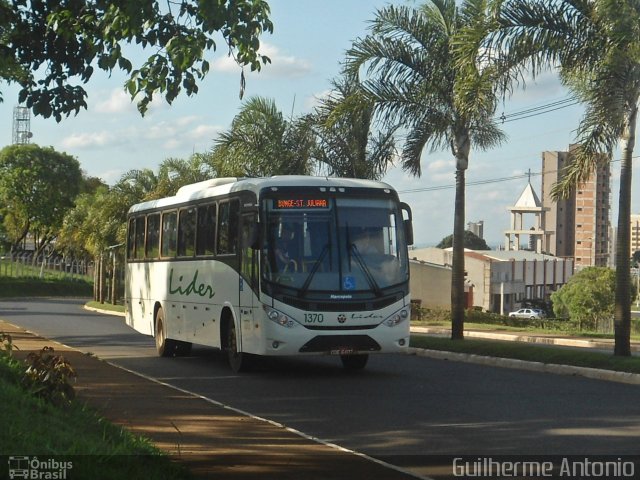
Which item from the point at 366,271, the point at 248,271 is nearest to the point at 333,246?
the point at 366,271

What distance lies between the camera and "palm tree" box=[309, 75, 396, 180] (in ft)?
91.7

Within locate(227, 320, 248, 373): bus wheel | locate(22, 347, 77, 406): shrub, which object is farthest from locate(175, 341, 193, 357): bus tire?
locate(22, 347, 77, 406): shrub

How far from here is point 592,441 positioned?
10.9 metres

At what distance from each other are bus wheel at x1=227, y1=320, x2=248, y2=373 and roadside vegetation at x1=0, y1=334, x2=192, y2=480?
6309 millimetres

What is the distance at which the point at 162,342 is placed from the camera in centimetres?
2381

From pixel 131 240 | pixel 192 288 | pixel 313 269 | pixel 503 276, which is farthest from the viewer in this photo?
pixel 503 276

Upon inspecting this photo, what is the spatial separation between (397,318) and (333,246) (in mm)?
1571

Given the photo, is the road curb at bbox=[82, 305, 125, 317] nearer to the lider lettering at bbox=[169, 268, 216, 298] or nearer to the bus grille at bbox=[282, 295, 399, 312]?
the lider lettering at bbox=[169, 268, 216, 298]

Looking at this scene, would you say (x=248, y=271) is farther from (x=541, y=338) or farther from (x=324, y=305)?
(x=541, y=338)

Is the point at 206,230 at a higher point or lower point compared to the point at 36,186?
lower

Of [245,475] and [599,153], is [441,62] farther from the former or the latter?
[245,475]

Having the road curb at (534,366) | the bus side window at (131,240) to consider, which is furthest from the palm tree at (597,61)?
the bus side window at (131,240)

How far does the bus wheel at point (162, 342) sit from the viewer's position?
2367 cm

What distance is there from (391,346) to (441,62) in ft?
31.7
